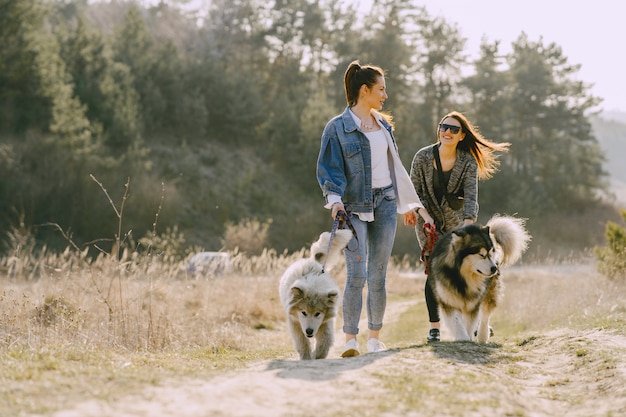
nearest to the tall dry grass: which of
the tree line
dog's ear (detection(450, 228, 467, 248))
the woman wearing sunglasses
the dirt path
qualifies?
the dirt path

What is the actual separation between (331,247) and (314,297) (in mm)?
518

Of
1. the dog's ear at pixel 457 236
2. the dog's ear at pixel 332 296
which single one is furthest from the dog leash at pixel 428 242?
the dog's ear at pixel 332 296

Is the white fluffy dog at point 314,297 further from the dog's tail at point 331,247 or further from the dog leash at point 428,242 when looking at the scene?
the dog leash at point 428,242

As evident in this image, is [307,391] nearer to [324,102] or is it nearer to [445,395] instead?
[445,395]

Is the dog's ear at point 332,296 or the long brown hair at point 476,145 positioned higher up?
the long brown hair at point 476,145

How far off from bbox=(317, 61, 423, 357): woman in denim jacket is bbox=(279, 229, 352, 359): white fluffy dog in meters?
0.19

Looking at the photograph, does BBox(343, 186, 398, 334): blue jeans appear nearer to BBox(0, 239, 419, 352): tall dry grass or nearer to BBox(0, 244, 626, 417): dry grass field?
BBox(0, 244, 626, 417): dry grass field

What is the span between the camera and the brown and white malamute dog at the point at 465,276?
19.5 feet

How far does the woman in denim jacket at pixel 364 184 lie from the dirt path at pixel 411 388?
699 millimetres

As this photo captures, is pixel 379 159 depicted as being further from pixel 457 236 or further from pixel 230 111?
pixel 230 111

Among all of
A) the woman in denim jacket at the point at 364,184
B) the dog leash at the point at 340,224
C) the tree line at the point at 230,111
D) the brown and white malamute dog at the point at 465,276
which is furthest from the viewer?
the tree line at the point at 230,111

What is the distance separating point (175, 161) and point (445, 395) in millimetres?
29576

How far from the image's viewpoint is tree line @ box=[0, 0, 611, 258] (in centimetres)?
2627

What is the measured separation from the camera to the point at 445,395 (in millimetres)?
3914
